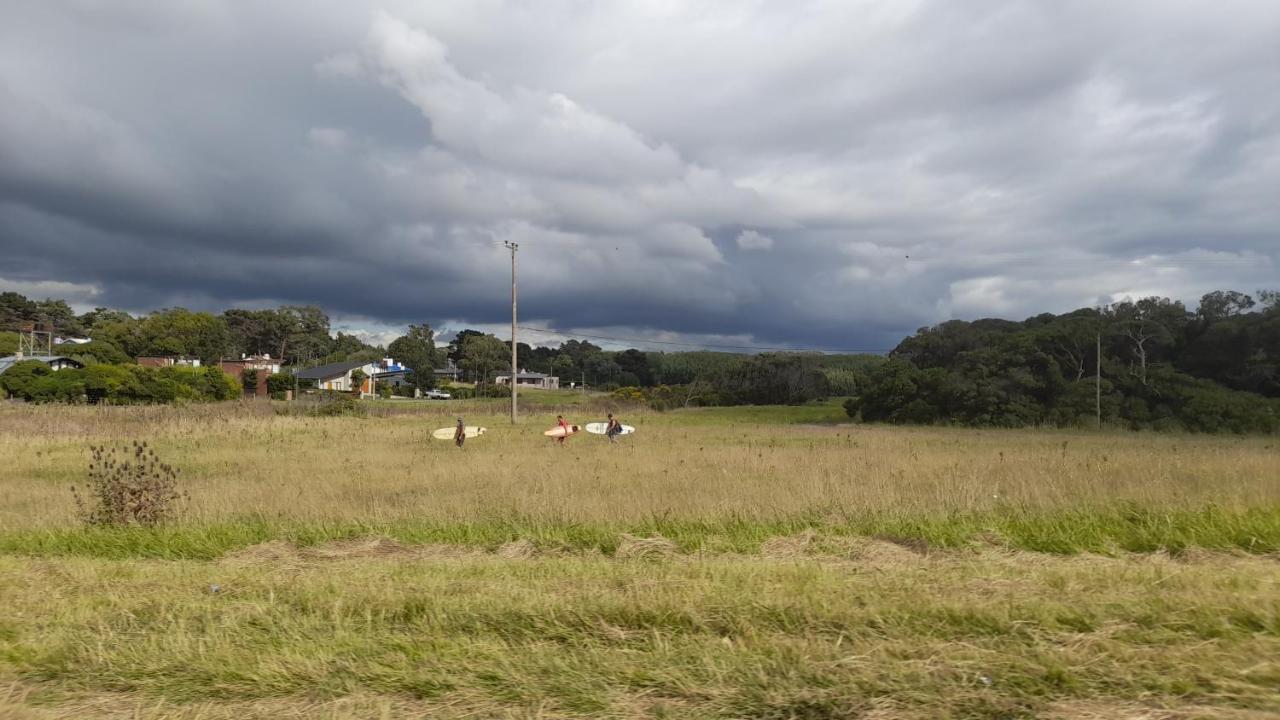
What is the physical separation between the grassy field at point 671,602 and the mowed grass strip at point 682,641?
0.06 feet

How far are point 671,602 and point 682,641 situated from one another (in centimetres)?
60

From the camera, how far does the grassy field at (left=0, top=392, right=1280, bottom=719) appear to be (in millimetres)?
3660

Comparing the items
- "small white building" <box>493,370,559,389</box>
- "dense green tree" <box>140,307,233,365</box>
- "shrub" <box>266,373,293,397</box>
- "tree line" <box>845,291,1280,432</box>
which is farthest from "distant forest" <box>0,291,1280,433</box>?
"small white building" <box>493,370,559,389</box>

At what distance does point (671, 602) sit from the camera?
4.94 m

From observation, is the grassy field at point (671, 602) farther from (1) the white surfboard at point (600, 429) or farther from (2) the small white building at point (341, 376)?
(2) the small white building at point (341, 376)

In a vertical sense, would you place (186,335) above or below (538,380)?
above

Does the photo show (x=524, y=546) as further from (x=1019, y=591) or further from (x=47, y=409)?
(x=47, y=409)

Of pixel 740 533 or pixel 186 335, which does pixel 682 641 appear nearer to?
pixel 740 533

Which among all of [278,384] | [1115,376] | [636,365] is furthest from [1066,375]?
[636,365]

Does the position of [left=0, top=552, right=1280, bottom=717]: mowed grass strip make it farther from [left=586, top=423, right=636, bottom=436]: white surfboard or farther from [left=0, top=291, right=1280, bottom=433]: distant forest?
[left=0, top=291, right=1280, bottom=433]: distant forest

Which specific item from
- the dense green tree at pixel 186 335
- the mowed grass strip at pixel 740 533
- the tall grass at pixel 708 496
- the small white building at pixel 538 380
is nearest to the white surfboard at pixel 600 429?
the tall grass at pixel 708 496

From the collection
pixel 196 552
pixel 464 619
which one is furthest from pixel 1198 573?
pixel 196 552

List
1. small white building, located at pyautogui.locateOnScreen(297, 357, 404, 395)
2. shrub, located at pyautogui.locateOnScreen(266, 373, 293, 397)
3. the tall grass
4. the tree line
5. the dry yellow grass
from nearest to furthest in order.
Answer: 1. the tall grass
2. the dry yellow grass
3. the tree line
4. shrub, located at pyautogui.locateOnScreen(266, 373, 293, 397)
5. small white building, located at pyautogui.locateOnScreen(297, 357, 404, 395)

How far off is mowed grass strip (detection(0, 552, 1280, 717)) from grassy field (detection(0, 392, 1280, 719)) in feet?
0.06
